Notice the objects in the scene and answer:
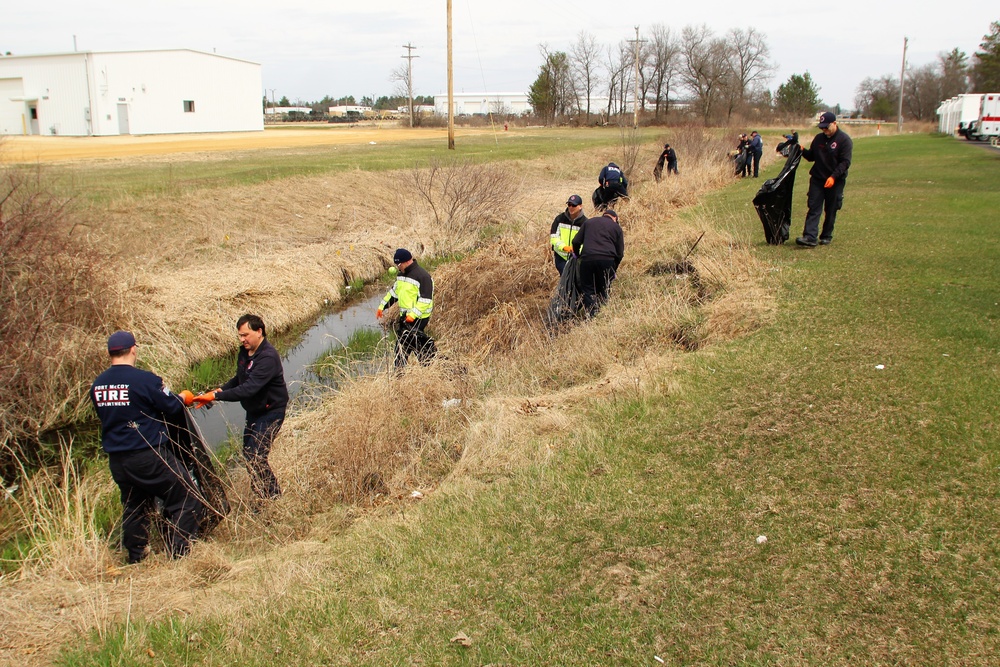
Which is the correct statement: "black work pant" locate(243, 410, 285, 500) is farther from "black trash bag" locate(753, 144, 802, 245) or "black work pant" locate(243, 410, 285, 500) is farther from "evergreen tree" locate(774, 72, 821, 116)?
"evergreen tree" locate(774, 72, 821, 116)

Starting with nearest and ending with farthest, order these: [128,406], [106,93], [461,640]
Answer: [461,640] < [128,406] < [106,93]

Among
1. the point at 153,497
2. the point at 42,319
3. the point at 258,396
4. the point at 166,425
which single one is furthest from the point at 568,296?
the point at 42,319

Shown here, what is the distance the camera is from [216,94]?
60344 millimetres

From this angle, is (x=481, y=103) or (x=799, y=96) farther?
(x=481, y=103)

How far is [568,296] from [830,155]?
4.03 meters

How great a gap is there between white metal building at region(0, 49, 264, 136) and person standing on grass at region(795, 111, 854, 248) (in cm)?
5385

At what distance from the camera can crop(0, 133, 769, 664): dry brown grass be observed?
16.5ft

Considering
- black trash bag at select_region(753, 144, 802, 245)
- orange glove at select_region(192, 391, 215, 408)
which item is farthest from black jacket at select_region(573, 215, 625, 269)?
orange glove at select_region(192, 391, 215, 408)

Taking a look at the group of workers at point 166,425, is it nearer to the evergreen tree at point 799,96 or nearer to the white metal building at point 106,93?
the white metal building at point 106,93

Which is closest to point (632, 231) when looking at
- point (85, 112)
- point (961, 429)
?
point (961, 429)

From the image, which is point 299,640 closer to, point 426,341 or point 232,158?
point 426,341

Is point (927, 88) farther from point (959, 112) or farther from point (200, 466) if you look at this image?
point (200, 466)

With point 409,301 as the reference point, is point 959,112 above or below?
above

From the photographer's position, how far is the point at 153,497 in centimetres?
604
